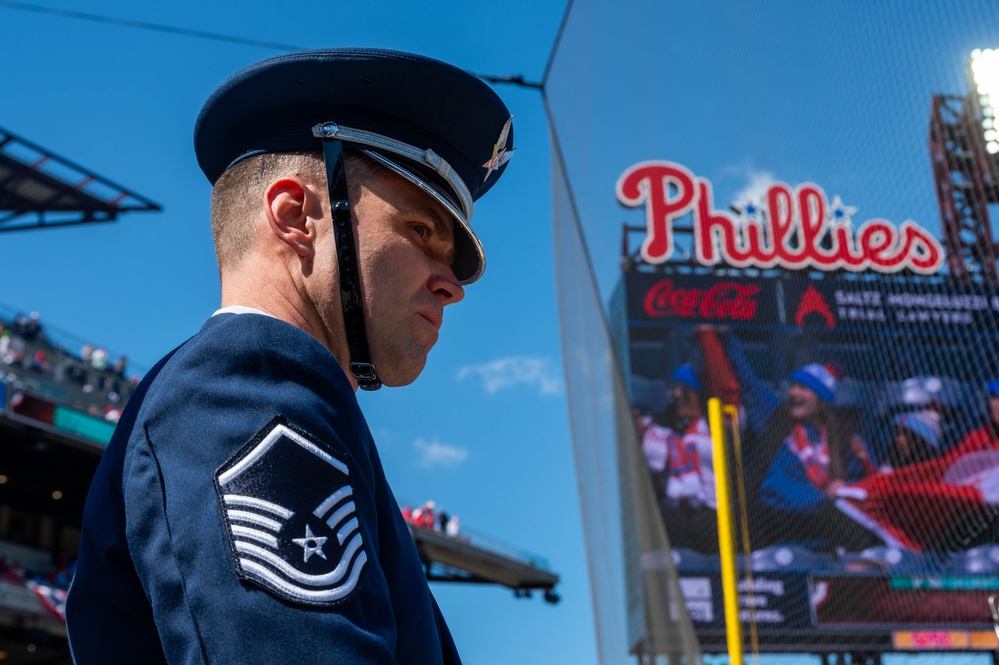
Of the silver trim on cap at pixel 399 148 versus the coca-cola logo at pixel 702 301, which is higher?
the coca-cola logo at pixel 702 301

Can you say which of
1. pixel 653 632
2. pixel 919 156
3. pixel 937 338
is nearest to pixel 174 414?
pixel 919 156

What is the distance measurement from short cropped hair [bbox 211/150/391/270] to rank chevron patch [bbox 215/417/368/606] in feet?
0.92

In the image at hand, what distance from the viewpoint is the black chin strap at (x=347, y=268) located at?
94 centimetres

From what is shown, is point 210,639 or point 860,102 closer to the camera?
point 210,639

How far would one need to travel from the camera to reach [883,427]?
15977 millimetres

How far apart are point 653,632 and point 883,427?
9127 mm

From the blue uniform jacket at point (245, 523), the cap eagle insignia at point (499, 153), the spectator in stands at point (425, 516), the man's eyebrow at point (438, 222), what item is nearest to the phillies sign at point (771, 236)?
the spectator in stands at point (425, 516)

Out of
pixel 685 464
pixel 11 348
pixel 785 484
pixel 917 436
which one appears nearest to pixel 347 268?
pixel 917 436

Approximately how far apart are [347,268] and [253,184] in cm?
14

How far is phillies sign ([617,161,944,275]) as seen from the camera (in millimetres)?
19078

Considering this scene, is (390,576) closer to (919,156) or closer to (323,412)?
(323,412)

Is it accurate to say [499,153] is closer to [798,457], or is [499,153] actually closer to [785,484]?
[785,484]

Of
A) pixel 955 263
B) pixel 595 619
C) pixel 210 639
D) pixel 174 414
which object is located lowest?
pixel 210 639

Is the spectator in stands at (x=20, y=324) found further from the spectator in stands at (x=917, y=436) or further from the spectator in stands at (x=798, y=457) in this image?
the spectator in stands at (x=917, y=436)
